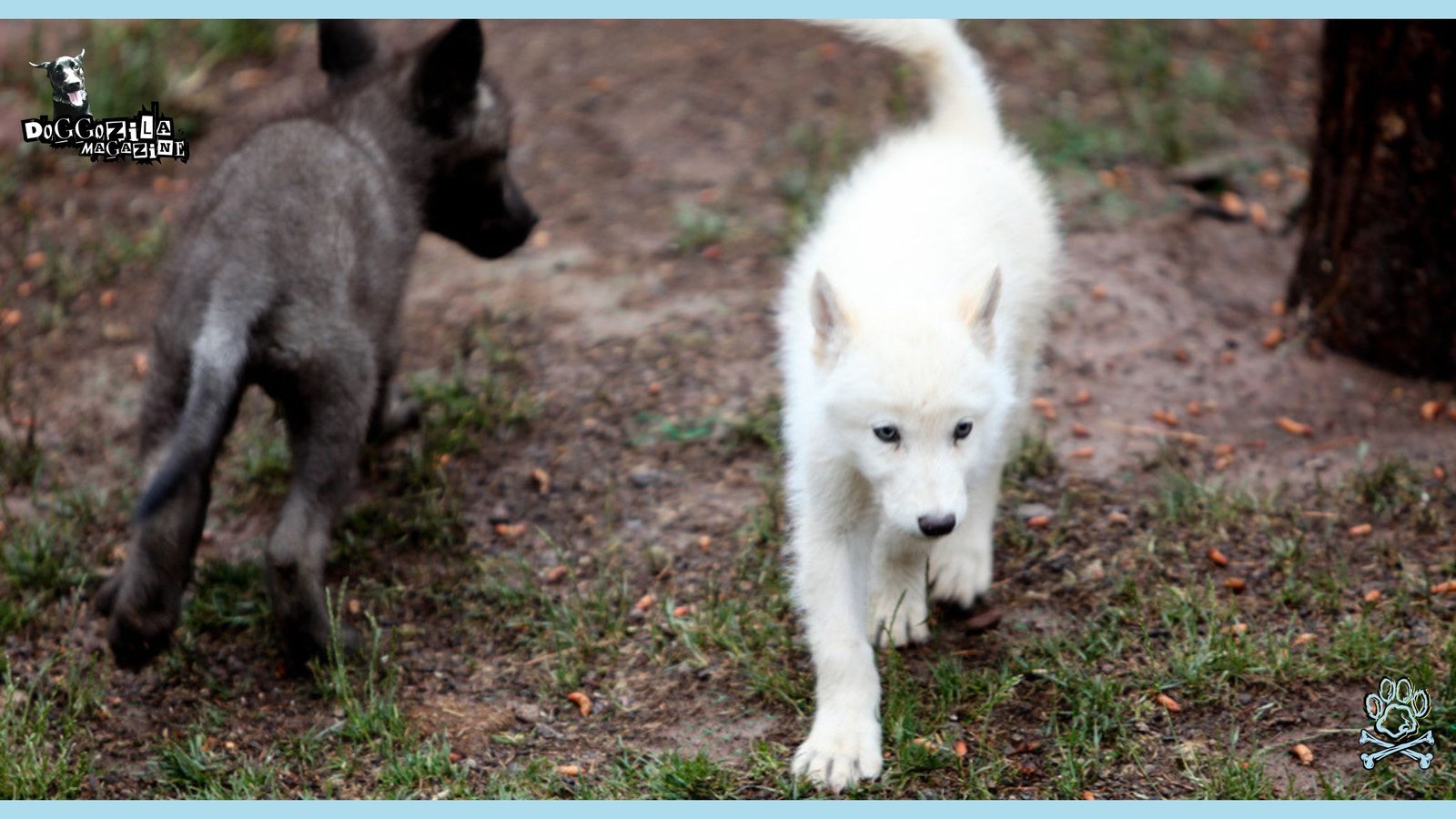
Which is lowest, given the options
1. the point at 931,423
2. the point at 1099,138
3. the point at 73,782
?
the point at 73,782

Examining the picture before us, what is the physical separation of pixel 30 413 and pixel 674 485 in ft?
7.68

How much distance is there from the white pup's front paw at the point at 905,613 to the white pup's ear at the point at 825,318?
0.88 metres

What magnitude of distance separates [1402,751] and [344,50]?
159 inches

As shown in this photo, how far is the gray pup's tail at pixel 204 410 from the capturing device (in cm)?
396

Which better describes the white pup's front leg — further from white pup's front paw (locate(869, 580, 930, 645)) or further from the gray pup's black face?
the gray pup's black face

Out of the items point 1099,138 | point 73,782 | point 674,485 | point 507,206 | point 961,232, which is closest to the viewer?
→ point 73,782

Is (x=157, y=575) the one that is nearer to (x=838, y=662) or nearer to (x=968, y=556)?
(x=838, y=662)

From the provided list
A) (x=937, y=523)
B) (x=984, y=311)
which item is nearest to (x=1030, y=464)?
(x=984, y=311)

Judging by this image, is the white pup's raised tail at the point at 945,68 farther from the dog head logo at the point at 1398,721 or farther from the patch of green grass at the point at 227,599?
the patch of green grass at the point at 227,599

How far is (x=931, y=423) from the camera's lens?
11.9 feet

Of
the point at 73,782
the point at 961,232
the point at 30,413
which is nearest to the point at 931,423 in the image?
the point at 961,232

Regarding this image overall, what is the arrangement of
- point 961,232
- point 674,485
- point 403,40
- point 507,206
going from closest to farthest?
1. point 961,232
2. point 674,485
3. point 507,206
4. point 403,40

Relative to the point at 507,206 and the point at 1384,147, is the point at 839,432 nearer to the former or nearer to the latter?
the point at 507,206

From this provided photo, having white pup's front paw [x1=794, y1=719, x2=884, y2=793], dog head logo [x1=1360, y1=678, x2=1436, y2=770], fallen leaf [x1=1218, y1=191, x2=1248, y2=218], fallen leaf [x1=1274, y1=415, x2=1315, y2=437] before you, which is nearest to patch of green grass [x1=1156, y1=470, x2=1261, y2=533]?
fallen leaf [x1=1274, y1=415, x2=1315, y2=437]
